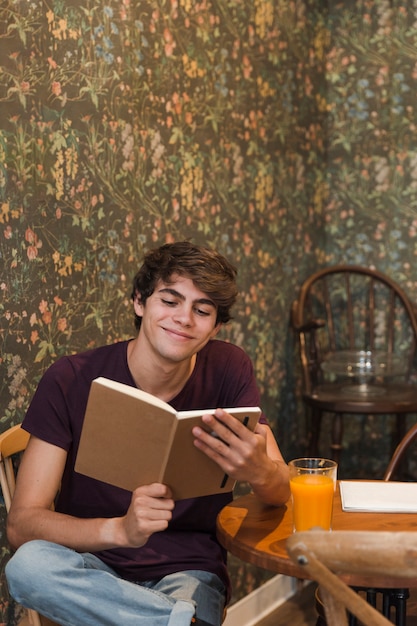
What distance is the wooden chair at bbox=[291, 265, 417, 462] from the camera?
10.9 ft

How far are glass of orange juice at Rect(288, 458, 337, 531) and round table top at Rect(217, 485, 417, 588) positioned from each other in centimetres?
6

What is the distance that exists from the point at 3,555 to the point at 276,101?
2.02 m

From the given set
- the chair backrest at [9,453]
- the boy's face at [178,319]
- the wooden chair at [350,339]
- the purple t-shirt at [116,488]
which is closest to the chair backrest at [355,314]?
the wooden chair at [350,339]

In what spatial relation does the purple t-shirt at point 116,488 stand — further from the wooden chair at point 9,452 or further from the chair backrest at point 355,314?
the chair backrest at point 355,314

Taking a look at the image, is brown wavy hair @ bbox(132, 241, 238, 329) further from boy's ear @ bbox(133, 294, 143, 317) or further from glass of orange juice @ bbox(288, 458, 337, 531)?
glass of orange juice @ bbox(288, 458, 337, 531)

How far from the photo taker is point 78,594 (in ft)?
5.41

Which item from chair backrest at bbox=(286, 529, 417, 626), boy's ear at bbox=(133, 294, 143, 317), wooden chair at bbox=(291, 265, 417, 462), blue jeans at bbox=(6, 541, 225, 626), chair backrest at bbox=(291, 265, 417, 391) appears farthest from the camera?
chair backrest at bbox=(291, 265, 417, 391)

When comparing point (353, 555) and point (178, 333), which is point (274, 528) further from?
point (353, 555)

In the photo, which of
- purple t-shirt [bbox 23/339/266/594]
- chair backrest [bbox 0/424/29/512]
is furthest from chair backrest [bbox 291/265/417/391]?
chair backrest [bbox 0/424/29/512]

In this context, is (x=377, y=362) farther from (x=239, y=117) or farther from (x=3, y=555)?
(x=3, y=555)

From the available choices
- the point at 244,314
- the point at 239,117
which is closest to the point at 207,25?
the point at 239,117

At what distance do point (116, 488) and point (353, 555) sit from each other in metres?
0.93

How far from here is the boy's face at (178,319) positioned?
190 centimetres

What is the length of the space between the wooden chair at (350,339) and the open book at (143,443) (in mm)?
1624
